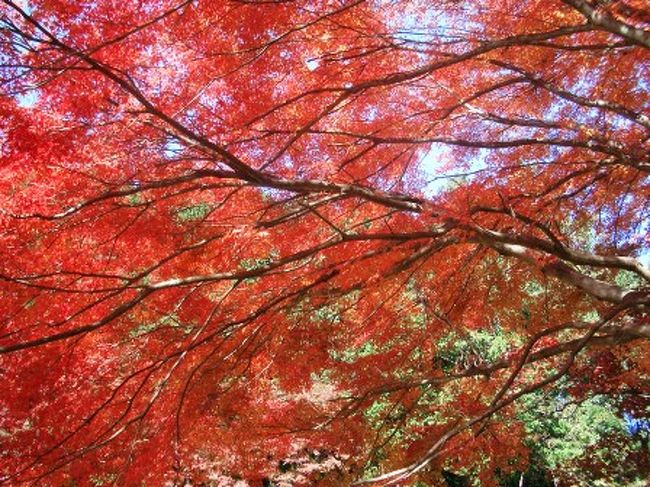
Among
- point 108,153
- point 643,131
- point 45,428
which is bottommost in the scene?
point 45,428

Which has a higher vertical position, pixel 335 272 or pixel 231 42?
pixel 231 42

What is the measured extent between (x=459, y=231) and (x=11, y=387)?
16.0ft

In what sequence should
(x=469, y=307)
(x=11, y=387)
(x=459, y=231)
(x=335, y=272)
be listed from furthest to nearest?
(x=469, y=307)
(x=11, y=387)
(x=335, y=272)
(x=459, y=231)

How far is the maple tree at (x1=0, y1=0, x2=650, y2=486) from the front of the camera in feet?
13.1

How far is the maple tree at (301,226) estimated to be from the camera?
4.01m

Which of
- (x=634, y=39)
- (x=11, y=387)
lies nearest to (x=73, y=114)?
(x=11, y=387)

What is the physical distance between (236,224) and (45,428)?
3524 millimetres

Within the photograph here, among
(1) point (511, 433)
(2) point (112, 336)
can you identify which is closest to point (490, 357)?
(1) point (511, 433)

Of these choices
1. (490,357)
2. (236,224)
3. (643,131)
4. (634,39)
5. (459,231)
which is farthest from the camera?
(490,357)

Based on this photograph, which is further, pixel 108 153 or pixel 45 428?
pixel 45 428

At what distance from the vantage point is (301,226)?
605cm

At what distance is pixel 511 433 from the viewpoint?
7195 mm

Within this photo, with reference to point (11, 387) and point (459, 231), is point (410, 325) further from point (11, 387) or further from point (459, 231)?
point (11, 387)

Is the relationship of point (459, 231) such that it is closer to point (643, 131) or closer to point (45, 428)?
point (643, 131)
